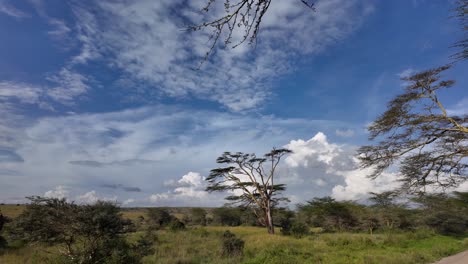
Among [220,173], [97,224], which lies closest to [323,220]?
[220,173]

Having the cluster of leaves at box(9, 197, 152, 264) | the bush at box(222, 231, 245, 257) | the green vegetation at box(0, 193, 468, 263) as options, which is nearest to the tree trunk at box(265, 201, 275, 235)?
the green vegetation at box(0, 193, 468, 263)

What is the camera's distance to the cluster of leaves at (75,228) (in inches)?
289

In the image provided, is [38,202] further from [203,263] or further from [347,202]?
[347,202]

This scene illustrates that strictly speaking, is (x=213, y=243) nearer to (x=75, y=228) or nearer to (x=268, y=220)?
(x=268, y=220)

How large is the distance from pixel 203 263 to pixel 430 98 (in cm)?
994

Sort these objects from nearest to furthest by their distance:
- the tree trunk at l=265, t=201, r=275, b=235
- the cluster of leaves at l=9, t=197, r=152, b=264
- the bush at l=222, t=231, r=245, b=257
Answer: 1. the cluster of leaves at l=9, t=197, r=152, b=264
2. the bush at l=222, t=231, r=245, b=257
3. the tree trunk at l=265, t=201, r=275, b=235

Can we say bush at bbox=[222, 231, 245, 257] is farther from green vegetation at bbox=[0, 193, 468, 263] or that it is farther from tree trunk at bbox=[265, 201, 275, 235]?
tree trunk at bbox=[265, 201, 275, 235]

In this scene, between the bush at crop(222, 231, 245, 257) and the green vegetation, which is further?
the bush at crop(222, 231, 245, 257)

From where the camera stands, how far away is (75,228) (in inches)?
294

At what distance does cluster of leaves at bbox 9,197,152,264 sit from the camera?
7.34m

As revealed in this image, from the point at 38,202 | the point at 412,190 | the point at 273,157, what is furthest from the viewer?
the point at 273,157

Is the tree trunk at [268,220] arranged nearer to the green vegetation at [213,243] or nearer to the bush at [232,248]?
the green vegetation at [213,243]

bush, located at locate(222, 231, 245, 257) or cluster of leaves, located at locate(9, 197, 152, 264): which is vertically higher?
cluster of leaves, located at locate(9, 197, 152, 264)

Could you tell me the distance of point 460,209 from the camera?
27.8 m
